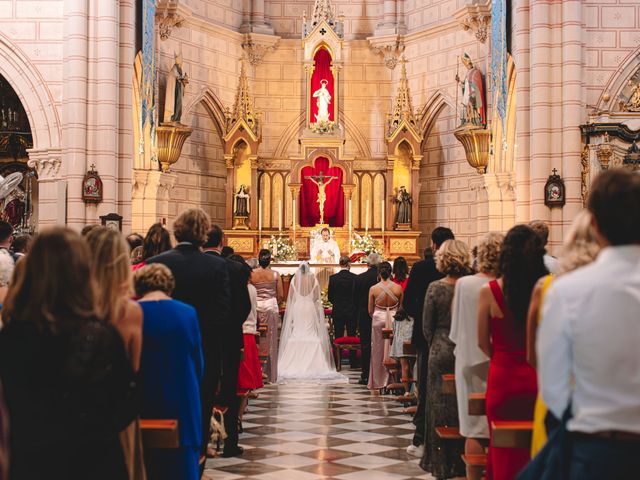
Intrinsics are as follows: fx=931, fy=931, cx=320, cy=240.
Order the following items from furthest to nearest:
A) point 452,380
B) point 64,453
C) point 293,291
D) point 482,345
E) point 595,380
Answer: point 293,291 < point 452,380 < point 482,345 < point 64,453 < point 595,380

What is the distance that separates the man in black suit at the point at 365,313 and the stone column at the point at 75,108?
4418mm

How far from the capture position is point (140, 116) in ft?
55.2

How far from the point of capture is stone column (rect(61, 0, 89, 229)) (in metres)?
14.3

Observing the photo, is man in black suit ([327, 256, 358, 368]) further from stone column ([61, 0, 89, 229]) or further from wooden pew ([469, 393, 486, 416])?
wooden pew ([469, 393, 486, 416])

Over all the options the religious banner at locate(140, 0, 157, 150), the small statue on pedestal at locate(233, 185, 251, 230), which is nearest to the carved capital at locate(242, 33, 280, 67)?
the small statue on pedestal at locate(233, 185, 251, 230)

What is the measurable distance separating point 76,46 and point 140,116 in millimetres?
2553

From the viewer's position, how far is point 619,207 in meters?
2.91

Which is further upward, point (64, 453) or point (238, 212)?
point (238, 212)

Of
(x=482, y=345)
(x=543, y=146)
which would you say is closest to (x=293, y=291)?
(x=543, y=146)

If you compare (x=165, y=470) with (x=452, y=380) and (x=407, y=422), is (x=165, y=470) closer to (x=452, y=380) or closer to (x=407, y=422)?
(x=452, y=380)

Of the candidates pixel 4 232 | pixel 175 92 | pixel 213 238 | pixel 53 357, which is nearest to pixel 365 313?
pixel 213 238

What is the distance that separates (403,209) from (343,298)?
6975mm

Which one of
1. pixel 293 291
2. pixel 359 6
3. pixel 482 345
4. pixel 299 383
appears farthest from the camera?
pixel 359 6

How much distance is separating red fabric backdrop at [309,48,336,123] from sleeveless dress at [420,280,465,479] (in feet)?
50.3
